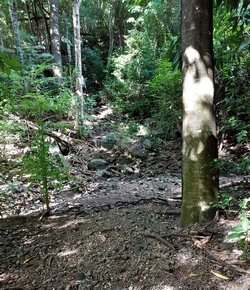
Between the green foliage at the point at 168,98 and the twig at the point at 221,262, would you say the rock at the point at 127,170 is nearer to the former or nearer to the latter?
the green foliage at the point at 168,98

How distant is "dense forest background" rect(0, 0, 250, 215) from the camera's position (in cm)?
301

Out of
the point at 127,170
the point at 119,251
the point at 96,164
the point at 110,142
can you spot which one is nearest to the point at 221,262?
the point at 119,251

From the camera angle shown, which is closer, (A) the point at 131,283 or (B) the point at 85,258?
(A) the point at 131,283

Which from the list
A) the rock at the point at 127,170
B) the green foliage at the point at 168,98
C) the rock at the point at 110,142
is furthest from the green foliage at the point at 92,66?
the rock at the point at 127,170

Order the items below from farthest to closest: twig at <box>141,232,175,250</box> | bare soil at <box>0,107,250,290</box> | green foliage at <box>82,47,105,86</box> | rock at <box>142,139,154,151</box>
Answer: green foliage at <box>82,47,105,86</box>
rock at <box>142,139,154,151</box>
twig at <box>141,232,175,250</box>
bare soil at <box>0,107,250,290</box>

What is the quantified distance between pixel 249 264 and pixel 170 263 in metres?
0.60

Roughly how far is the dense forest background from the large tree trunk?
64cm

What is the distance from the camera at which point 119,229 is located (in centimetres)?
248

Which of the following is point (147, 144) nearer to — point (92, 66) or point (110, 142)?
point (110, 142)

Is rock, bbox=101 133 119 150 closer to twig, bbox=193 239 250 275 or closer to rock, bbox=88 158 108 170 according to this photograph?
rock, bbox=88 158 108 170

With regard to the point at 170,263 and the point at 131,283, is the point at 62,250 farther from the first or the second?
the point at 170,263

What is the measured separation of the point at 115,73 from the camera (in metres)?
12.4

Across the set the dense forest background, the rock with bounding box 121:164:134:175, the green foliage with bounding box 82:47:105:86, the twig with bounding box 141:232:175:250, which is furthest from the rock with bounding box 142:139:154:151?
the green foliage with bounding box 82:47:105:86

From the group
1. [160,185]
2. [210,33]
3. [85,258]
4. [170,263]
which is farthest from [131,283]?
[160,185]
